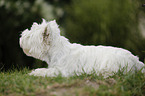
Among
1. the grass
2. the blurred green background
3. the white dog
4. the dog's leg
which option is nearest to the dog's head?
the white dog

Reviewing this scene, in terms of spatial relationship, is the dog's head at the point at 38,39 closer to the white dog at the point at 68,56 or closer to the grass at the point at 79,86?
the white dog at the point at 68,56

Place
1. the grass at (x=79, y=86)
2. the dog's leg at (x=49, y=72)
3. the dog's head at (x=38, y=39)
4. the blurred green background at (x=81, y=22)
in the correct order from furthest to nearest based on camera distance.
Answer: the blurred green background at (x=81, y=22) < the dog's head at (x=38, y=39) < the dog's leg at (x=49, y=72) < the grass at (x=79, y=86)

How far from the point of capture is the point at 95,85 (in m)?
3.54

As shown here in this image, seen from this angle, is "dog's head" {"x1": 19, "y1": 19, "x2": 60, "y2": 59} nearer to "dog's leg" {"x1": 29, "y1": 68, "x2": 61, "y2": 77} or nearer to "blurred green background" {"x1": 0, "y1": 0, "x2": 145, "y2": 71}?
"dog's leg" {"x1": 29, "y1": 68, "x2": 61, "y2": 77}

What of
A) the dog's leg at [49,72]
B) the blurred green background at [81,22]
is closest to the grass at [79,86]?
the dog's leg at [49,72]

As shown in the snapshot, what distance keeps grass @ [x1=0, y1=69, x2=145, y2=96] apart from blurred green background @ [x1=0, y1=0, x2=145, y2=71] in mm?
3528

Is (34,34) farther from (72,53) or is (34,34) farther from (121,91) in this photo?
(121,91)

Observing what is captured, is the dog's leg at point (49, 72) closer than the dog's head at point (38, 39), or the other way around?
the dog's leg at point (49, 72)

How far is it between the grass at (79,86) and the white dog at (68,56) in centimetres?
27

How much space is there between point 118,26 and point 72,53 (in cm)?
417

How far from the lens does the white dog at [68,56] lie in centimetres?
415

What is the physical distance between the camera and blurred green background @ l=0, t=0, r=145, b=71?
796 centimetres

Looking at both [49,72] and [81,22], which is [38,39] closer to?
[49,72]

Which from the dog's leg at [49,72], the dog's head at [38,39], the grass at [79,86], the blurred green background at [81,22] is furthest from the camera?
the blurred green background at [81,22]
